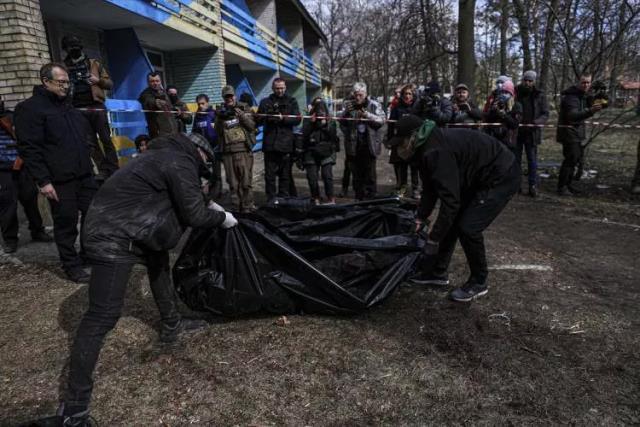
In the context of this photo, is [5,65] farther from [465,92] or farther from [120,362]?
[465,92]

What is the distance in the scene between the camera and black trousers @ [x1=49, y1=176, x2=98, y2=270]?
3.62 metres

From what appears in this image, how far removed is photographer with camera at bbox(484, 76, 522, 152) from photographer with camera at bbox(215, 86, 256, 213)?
140 inches

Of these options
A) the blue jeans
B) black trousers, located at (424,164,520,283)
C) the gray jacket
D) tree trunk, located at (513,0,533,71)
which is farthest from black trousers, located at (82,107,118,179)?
tree trunk, located at (513,0,533,71)

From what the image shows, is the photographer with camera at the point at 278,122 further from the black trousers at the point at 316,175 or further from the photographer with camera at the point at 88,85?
the photographer with camera at the point at 88,85

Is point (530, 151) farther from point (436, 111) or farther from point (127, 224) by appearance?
point (127, 224)

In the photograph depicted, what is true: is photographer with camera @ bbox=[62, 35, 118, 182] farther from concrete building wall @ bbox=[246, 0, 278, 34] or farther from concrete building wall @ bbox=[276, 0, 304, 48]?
concrete building wall @ bbox=[276, 0, 304, 48]

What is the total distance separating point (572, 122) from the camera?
6.40 m

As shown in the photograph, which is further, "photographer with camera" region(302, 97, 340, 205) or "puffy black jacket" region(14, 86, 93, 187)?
"photographer with camera" region(302, 97, 340, 205)

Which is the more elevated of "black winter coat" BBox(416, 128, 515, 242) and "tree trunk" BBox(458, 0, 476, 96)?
"tree trunk" BBox(458, 0, 476, 96)

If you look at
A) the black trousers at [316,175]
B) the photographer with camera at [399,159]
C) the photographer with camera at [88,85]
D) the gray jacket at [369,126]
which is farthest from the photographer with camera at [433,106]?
the photographer with camera at [88,85]

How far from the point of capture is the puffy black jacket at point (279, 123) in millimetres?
5801

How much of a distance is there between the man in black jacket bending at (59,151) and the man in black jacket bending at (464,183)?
8.82ft

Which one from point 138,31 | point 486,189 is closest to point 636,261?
point 486,189

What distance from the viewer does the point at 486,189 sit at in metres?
3.02
